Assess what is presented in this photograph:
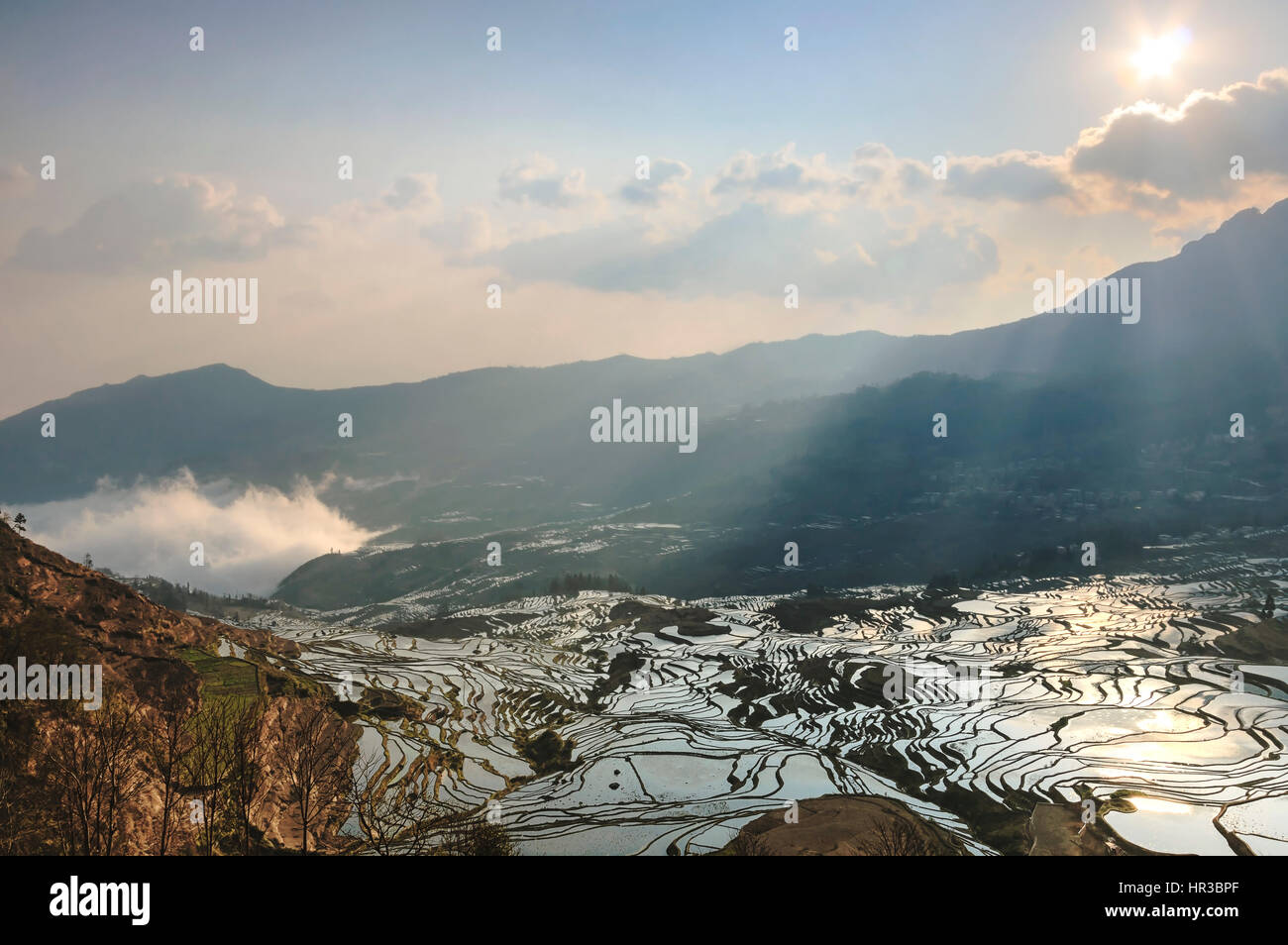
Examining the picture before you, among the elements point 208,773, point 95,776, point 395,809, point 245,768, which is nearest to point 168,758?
point 208,773

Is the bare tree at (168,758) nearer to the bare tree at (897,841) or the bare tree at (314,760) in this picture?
the bare tree at (314,760)

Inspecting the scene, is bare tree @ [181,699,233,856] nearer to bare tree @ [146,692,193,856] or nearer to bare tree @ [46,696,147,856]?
bare tree @ [146,692,193,856]

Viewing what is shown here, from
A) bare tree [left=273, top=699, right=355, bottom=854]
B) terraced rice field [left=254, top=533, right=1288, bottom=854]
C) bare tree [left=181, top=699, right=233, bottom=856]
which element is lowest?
terraced rice field [left=254, top=533, right=1288, bottom=854]

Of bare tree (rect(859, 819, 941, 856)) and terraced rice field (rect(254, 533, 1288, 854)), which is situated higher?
bare tree (rect(859, 819, 941, 856))

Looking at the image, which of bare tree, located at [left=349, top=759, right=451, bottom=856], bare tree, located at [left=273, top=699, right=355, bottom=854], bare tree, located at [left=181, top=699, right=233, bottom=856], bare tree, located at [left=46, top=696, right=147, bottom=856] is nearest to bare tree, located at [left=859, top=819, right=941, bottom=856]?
bare tree, located at [left=349, top=759, right=451, bottom=856]

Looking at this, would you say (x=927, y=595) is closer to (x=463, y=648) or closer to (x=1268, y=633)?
(x=1268, y=633)

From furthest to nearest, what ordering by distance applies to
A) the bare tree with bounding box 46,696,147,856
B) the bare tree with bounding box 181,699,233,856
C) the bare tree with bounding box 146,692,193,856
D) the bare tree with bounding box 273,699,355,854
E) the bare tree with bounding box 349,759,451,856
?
the bare tree with bounding box 273,699,355,854, the bare tree with bounding box 349,759,451,856, the bare tree with bounding box 181,699,233,856, the bare tree with bounding box 146,692,193,856, the bare tree with bounding box 46,696,147,856

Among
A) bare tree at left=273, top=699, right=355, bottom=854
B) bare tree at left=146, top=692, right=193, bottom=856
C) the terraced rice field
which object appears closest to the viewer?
bare tree at left=146, top=692, right=193, bottom=856

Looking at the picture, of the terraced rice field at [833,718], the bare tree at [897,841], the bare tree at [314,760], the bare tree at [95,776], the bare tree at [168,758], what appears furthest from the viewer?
the terraced rice field at [833,718]

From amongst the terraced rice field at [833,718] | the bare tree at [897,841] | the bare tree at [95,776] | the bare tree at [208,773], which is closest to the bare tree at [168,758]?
the bare tree at [208,773]
